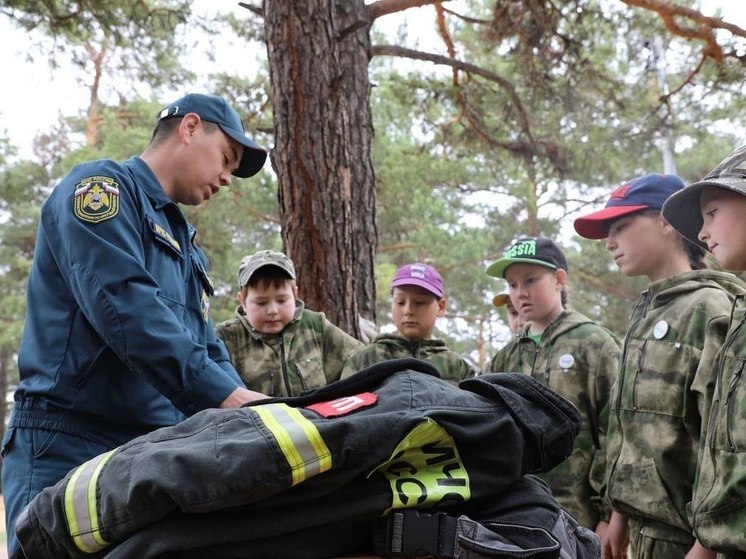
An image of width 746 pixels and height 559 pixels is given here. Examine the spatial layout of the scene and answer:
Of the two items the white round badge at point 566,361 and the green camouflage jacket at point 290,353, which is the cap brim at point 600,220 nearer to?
the white round badge at point 566,361

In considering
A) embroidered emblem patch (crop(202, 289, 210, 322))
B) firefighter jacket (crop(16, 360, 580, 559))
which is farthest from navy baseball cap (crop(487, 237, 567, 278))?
firefighter jacket (crop(16, 360, 580, 559))

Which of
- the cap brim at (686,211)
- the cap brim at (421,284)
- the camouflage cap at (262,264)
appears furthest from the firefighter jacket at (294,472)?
the cap brim at (421,284)

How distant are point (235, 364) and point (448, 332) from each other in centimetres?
1302

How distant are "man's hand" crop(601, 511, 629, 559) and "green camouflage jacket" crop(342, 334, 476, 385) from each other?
0.90m

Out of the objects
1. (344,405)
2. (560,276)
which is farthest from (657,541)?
(344,405)

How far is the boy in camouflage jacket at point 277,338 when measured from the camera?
3604 millimetres

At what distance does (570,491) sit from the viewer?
331cm

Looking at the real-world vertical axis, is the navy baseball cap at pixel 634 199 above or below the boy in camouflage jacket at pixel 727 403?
above

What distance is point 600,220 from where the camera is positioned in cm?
296

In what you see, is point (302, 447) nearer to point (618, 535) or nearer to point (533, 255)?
point (618, 535)

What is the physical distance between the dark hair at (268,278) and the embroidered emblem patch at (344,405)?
2.22 m

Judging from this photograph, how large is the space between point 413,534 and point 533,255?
2.51 metres

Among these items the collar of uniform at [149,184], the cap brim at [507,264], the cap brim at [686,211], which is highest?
the collar of uniform at [149,184]

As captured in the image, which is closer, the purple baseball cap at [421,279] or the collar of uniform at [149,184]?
the collar of uniform at [149,184]
